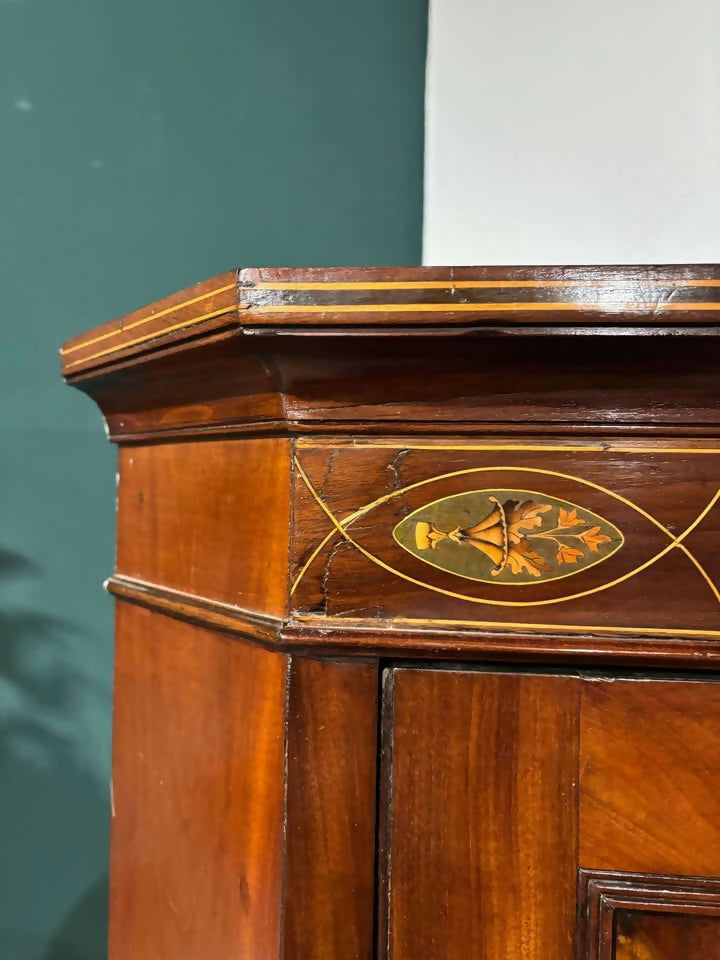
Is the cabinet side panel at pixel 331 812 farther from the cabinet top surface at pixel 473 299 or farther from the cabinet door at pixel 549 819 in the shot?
the cabinet top surface at pixel 473 299

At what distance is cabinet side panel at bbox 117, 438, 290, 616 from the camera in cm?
50

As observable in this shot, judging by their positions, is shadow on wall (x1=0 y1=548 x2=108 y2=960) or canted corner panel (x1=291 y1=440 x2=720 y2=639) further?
shadow on wall (x1=0 y1=548 x2=108 y2=960)

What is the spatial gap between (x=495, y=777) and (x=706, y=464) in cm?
25

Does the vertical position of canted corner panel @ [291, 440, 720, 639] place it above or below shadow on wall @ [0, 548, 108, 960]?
above

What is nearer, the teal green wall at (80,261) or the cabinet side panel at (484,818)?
the cabinet side panel at (484,818)

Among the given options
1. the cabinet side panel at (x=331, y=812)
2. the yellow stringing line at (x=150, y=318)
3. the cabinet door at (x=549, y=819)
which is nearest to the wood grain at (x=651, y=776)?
the cabinet door at (x=549, y=819)

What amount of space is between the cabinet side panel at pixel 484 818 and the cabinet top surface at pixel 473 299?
0.23m

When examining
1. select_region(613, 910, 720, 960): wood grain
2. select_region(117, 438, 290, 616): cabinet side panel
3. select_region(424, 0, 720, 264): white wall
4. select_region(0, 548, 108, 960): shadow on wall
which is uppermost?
select_region(424, 0, 720, 264): white wall

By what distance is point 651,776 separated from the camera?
466mm

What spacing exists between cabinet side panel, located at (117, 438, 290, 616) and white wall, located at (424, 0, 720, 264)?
70cm

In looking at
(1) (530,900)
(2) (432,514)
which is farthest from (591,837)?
(2) (432,514)

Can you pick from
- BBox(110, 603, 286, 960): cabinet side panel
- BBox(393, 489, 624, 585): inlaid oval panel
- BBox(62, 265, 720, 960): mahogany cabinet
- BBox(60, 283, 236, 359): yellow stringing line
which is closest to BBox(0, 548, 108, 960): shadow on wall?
BBox(110, 603, 286, 960): cabinet side panel

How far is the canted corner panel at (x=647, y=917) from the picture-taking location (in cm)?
46

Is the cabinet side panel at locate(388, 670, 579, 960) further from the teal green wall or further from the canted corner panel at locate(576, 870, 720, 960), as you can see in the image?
the teal green wall
